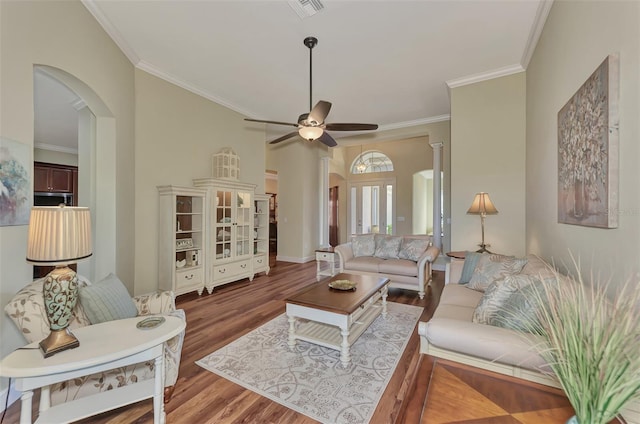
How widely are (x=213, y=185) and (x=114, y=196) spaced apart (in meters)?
1.43

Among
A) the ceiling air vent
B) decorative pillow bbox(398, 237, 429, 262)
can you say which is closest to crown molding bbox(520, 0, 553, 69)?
the ceiling air vent

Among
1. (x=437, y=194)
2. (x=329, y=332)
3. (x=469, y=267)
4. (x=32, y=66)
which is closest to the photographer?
(x=32, y=66)

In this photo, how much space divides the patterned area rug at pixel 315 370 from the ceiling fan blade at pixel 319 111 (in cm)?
237

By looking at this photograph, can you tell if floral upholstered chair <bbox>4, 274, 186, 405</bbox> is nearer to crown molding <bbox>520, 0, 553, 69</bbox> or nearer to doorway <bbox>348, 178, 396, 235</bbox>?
crown molding <bbox>520, 0, 553, 69</bbox>

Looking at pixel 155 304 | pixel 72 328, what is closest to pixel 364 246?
pixel 155 304

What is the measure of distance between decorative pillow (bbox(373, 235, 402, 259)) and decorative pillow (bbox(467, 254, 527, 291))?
5.39 feet

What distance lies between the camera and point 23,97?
1.84 metres

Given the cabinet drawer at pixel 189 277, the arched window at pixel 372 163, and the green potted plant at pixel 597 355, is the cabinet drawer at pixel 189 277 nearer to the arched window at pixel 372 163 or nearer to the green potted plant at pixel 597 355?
the green potted plant at pixel 597 355

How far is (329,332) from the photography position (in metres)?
2.64

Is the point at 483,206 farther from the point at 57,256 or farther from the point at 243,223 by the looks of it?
the point at 57,256

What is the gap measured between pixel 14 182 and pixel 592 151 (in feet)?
12.3

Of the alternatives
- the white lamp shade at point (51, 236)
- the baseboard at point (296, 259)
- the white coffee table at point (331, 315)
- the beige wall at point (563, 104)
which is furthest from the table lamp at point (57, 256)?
the baseboard at point (296, 259)

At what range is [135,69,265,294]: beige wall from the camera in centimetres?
362

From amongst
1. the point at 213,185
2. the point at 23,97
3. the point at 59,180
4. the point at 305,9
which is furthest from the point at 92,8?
the point at 59,180
